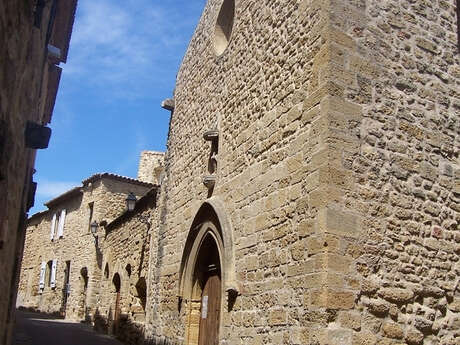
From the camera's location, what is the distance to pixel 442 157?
5684 millimetres

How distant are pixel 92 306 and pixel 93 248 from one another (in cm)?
202

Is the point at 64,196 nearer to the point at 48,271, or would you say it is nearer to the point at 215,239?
the point at 48,271

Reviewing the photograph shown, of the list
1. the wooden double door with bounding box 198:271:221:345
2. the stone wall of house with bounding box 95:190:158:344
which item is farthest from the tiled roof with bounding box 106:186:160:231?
the wooden double door with bounding box 198:271:221:345

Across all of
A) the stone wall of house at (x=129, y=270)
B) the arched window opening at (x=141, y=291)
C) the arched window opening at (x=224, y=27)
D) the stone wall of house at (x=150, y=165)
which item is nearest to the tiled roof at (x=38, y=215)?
the stone wall of house at (x=150, y=165)

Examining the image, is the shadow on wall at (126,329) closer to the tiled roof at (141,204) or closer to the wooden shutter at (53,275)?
the tiled roof at (141,204)

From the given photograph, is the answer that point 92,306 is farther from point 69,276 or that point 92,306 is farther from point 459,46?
point 459,46

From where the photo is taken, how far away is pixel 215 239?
698cm

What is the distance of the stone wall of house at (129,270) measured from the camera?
1123 centimetres

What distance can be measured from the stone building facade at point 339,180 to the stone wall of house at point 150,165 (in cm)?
1540

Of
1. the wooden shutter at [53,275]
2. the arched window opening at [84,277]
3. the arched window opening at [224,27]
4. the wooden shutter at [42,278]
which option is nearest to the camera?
the arched window opening at [224,27]

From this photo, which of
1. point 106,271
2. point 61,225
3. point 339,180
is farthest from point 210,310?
point 61,225

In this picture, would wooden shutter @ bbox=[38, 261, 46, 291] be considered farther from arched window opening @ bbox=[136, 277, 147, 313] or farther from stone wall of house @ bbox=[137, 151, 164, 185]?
arched window opening @ bbox=[136, 277, 147, 313]

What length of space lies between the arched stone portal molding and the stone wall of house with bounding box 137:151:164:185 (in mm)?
14633

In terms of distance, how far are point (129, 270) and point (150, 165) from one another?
10.8 metres
